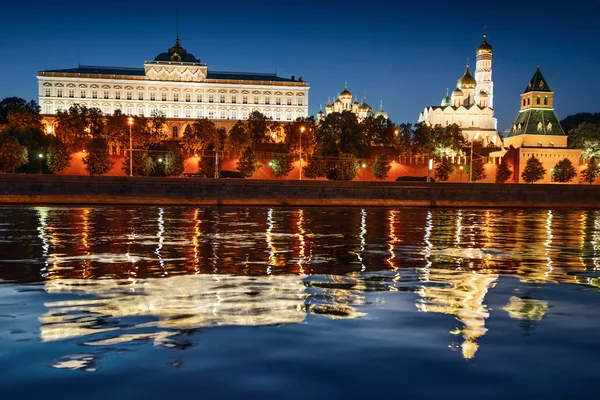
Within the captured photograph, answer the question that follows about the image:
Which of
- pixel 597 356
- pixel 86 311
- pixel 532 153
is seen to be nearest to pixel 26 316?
pixel 86 311

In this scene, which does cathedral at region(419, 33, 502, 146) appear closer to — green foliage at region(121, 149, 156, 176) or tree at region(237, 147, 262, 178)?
tree at region(237, 147, 262, 178)

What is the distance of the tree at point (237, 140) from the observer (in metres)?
102

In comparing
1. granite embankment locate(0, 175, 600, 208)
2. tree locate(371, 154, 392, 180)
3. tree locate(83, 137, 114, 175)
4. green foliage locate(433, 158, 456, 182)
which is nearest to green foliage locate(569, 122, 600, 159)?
green foliage locate(433, 158, 456, 182)

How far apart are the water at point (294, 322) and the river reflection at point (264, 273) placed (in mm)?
61

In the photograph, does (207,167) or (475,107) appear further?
(475,107)

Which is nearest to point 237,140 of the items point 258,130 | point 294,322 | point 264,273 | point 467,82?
point 258,130

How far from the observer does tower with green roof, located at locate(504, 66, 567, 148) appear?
112m

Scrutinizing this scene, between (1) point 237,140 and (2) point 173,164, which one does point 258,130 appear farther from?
(2) point 173,164

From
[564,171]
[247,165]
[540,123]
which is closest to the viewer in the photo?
[247,165]

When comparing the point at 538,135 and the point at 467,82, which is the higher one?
the point at 467,82

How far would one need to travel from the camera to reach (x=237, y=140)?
106 m

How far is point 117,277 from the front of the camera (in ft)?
50.4

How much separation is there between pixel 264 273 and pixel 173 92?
13464 centimetres

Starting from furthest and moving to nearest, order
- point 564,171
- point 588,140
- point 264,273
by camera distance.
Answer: point 588,140
point 564,171
point 264,273
